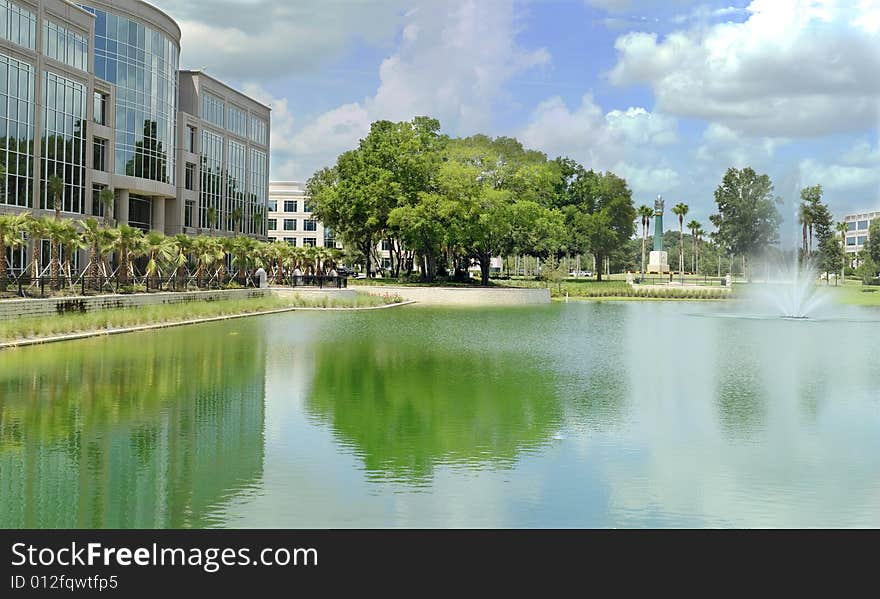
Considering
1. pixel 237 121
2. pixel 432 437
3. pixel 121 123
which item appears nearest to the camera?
pixel 432 437

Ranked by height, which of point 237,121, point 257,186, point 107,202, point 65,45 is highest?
point 237,121

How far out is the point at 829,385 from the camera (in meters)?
21.6

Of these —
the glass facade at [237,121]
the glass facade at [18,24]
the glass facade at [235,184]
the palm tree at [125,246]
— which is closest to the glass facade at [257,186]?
the glass facade at [235,184]

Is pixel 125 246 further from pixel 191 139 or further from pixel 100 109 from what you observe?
pixel 191 139

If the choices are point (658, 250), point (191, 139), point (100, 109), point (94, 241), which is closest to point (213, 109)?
point (191, 139)

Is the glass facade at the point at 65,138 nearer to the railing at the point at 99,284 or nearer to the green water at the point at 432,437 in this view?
the railing at the point at 99,284

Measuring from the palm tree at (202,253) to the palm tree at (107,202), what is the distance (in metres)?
13.5

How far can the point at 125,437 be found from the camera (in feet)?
47.5

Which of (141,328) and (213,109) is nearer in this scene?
(141,328)

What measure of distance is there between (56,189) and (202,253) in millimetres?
11302

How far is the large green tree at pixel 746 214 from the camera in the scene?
110m
